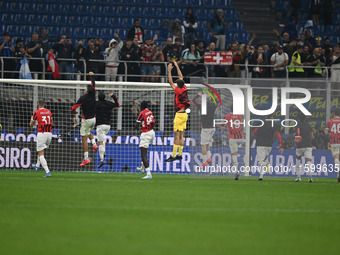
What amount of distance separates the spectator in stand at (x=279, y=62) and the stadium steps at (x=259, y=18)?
571 centimetres

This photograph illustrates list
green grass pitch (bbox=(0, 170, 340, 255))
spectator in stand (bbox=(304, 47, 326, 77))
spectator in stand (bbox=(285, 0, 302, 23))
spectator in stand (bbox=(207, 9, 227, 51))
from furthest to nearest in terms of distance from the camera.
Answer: spectator in stand (bbox=(285, 0, 302, 23)) < spectator in stand (bbox=(207, 9, 227, 51)) < spectator in stand (bbox=(304, 47, 326, 77)) < green grass pitch (bbox=(0, 170, 340, 255))

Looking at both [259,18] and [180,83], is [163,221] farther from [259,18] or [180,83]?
[259,18]

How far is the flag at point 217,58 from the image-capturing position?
21.7 meters

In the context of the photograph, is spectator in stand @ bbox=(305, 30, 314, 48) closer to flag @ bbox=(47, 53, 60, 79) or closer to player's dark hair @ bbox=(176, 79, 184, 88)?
player's dark hair @ bbox=(176, 79, 184, 88)

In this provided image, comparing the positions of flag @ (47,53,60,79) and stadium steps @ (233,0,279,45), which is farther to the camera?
stadium steps @ (233,0,279,45)

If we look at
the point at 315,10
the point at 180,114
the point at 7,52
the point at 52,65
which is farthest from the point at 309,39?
the point at 7,52

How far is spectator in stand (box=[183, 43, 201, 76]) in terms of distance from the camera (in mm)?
23203

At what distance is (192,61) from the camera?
23.2 m

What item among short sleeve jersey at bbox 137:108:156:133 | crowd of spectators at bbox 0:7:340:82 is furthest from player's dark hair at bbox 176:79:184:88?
crowd of spectators at bbox 0:7:340:82

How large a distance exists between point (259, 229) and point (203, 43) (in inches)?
645

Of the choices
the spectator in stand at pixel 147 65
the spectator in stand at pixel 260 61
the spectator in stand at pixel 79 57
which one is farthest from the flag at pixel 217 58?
the spectator in stand at pixel 79 57

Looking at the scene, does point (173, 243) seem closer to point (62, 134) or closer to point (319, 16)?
point (62, 134)

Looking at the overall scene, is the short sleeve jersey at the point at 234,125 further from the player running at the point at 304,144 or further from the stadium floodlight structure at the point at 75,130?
the stadium floodlight structure at the point at 75,130

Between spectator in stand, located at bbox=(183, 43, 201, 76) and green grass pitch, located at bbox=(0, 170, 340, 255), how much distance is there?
9743 mm
